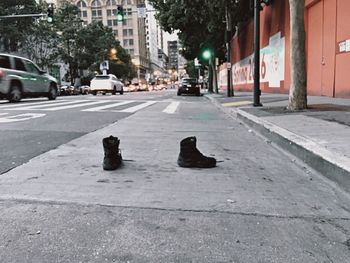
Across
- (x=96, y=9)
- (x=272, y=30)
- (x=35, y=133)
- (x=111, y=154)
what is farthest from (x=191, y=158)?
(x=96, y=9)

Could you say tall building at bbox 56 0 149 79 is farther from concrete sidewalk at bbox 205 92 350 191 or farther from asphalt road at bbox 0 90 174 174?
concrete sidewalk at bbox 205 92 350 191

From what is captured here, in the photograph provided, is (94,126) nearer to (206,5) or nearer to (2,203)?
(2,203)

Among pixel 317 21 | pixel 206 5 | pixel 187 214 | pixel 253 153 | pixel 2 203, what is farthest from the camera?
pixel 206 5

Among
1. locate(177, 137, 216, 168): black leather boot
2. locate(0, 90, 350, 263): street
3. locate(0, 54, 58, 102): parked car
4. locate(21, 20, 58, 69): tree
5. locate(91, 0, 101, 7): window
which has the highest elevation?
locate(91, 0, 101, 7): window

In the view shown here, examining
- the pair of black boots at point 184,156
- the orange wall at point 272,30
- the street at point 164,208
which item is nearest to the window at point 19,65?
the street at point 164,208

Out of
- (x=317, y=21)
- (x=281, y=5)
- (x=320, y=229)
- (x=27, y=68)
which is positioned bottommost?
(x=320, y=229)

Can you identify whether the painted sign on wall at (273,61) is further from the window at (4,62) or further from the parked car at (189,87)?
→ the window at (4,62)

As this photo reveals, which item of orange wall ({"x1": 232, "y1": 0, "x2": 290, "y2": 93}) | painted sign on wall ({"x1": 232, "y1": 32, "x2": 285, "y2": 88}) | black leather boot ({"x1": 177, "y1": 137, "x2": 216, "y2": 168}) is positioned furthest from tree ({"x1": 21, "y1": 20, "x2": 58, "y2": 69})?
black leather boot ({"x1": 177, "y1": 137, "x2": 216, "y2": 168})

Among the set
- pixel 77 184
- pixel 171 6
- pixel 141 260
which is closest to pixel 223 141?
pixel 77 184

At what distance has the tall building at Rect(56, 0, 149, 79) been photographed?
126562 mm

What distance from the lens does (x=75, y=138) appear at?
7219 millimetres

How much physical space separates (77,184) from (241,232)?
1.96m

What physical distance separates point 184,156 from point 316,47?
13269mm

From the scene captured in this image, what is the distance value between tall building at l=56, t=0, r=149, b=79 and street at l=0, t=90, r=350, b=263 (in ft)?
404
